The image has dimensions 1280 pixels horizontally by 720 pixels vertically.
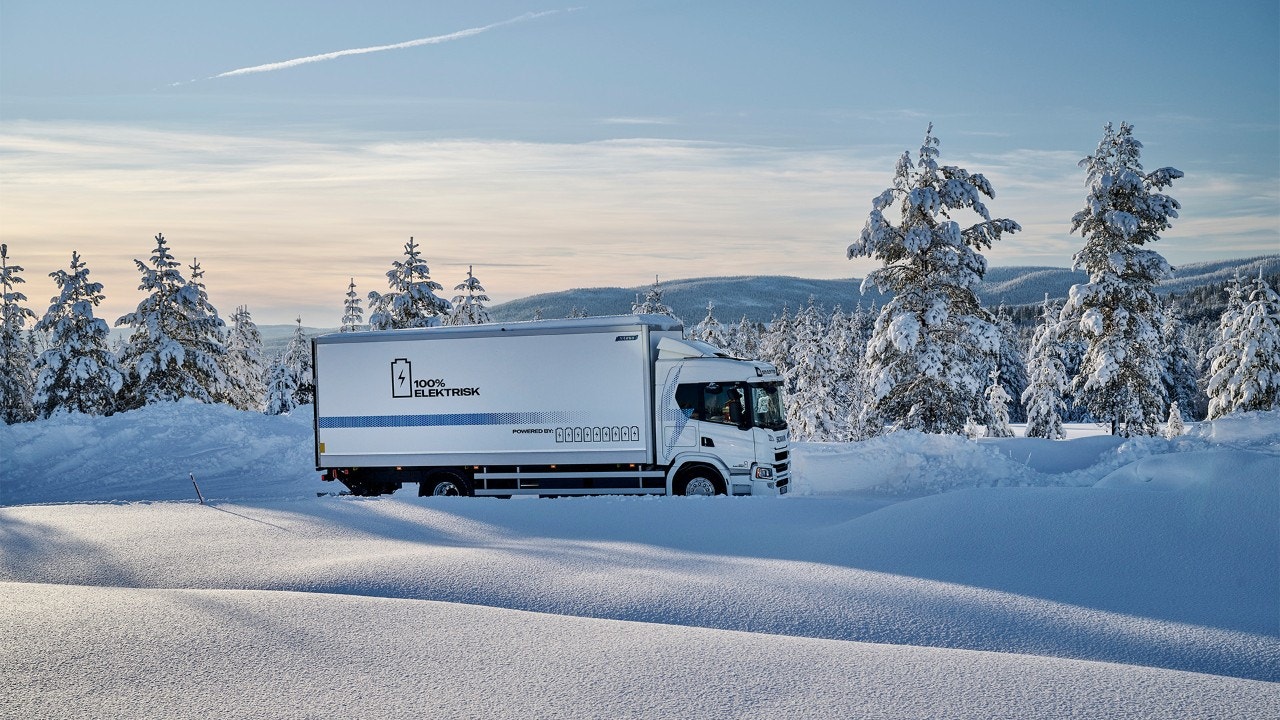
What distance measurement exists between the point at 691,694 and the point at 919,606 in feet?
11.7

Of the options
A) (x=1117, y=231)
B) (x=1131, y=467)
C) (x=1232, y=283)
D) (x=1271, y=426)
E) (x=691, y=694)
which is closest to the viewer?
(x=691, y=694)

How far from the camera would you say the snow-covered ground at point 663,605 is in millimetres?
6566

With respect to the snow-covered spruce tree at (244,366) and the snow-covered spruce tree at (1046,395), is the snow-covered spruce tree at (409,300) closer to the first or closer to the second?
the snow-covered spruce tree at (244,366)

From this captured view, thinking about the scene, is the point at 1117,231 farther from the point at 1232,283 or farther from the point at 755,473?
the point at 755,473

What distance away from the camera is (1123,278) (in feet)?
111

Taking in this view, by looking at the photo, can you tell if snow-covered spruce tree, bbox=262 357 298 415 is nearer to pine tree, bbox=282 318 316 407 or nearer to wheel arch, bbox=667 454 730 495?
pine tree, bbox=282 318 316 407

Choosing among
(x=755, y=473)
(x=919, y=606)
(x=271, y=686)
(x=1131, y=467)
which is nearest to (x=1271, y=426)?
(x=1131, y=467)

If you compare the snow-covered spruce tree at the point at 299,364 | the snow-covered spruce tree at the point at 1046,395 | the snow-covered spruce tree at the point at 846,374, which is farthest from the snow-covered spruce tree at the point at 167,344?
the snow-covered spruce tree at the point at 1046,395

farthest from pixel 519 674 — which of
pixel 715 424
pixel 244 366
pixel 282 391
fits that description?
pixel 244 366

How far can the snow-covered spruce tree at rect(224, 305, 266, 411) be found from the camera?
48638 millimetres

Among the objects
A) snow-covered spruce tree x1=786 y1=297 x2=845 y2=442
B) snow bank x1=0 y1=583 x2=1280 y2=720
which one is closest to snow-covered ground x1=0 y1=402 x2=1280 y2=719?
snow bank x1=0 y1=583 x2=1280 y2=720

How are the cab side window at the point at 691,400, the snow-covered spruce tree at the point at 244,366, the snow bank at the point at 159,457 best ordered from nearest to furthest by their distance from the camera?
the cab side window at the point at 691,400, the snow bank at the point at 159,457, the snow-covered spruce tree at the point at 244,366

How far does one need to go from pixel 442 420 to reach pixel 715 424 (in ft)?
18.5

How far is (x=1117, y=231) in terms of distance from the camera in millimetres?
32844
